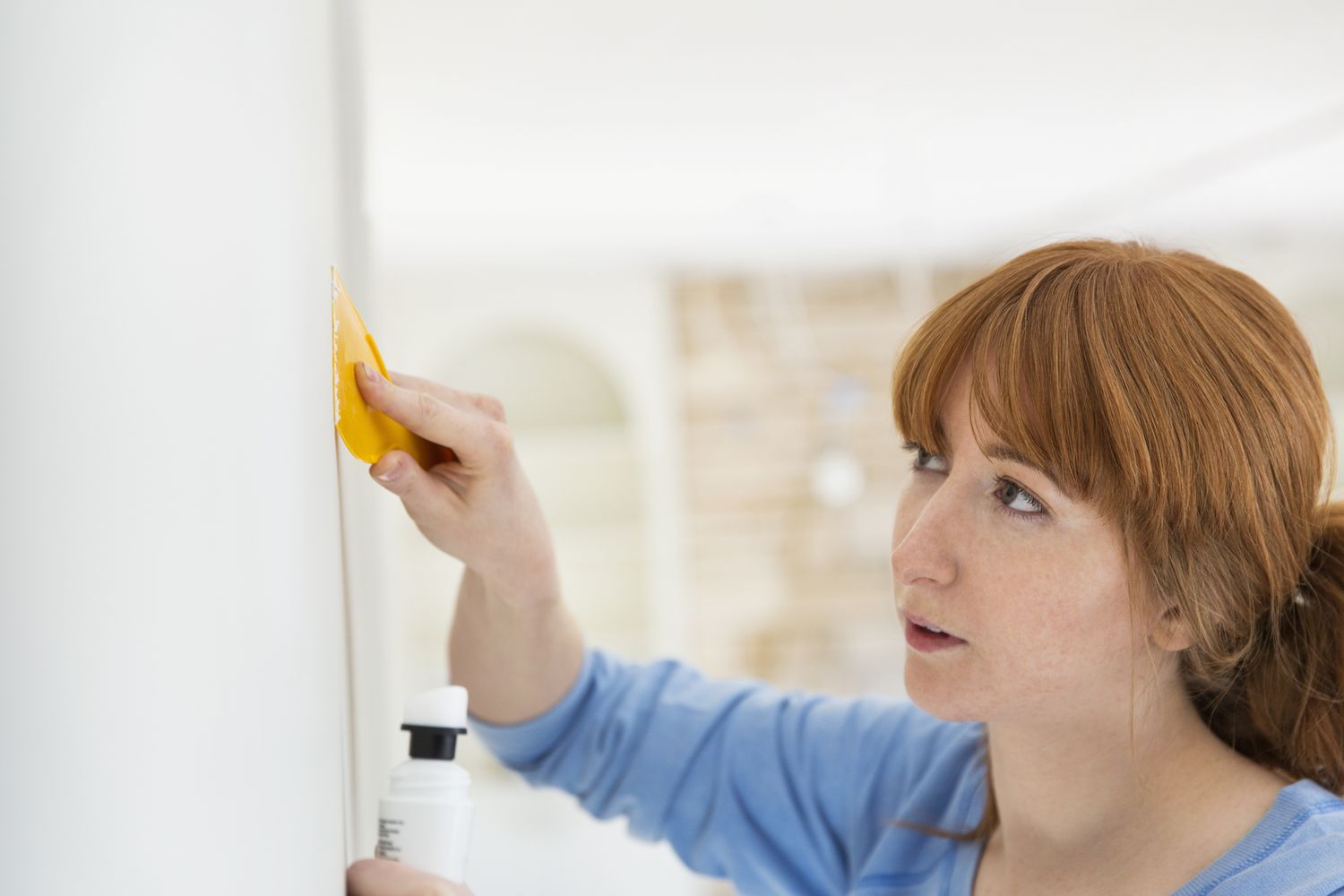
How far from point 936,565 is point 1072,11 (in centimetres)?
233

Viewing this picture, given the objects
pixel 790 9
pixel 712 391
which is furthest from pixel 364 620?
pixel 712 391

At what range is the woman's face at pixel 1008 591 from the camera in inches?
33.1

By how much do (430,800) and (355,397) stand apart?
22 centimetres

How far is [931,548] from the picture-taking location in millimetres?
864

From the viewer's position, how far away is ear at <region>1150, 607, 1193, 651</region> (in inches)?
34.5

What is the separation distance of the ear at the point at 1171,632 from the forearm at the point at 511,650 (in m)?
0.45

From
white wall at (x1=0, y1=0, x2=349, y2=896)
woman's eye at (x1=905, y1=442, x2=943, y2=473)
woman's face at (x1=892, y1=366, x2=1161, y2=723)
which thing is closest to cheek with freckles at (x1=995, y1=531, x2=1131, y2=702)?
woman's face at (x1=892, y1=366, x2=1161, y2=723)

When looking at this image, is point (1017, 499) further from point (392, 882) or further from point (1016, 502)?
point (392, 882)

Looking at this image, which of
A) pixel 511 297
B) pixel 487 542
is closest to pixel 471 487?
pixel 487 542

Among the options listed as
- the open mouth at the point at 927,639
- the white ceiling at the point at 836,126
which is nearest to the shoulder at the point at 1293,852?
the open mouth at the point at 927,639

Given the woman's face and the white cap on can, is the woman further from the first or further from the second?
the white cap on can

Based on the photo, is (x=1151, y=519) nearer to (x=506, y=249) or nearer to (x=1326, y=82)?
(x=1326, y=82)

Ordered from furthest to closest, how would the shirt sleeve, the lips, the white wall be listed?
the shirt sleeve
the lips
the white wall

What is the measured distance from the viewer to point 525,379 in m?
5.01
